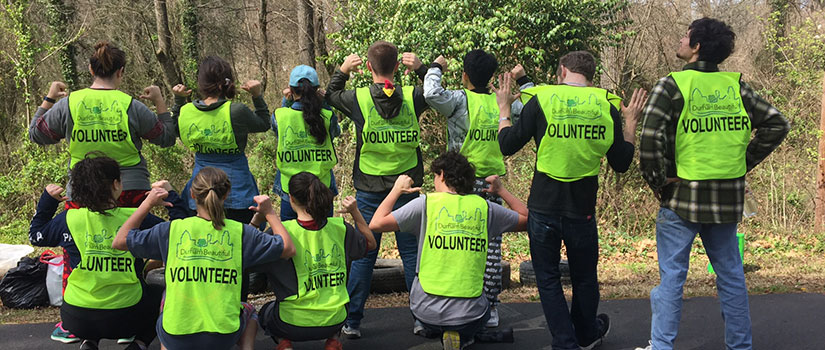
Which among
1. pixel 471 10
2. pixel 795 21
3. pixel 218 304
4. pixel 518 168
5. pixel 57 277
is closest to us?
pixel 218 304

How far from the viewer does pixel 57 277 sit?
554cm

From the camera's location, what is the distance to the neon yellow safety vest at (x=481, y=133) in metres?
4.61

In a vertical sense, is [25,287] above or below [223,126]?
below

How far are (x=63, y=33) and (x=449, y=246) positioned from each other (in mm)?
13268

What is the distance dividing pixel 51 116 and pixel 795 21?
42.4 ft

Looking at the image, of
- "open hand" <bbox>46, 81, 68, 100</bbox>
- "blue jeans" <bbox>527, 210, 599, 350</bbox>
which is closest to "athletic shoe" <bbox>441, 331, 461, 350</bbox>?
"blue jeans" <bbox>527, 210, 599, 350</bbox>

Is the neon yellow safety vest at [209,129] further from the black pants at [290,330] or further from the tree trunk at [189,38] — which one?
the tree trunk at [189,38]

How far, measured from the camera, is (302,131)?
468cm

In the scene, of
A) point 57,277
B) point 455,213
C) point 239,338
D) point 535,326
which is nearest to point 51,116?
point 57,277

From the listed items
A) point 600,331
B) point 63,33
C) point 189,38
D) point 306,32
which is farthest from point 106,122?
point 189,38

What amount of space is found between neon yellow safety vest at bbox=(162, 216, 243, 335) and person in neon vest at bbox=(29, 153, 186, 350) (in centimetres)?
48

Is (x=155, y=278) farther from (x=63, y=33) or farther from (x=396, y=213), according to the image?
(x=63, y=33)

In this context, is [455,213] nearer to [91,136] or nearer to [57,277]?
[91,136]

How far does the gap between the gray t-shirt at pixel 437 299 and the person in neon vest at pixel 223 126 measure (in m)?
1.21
